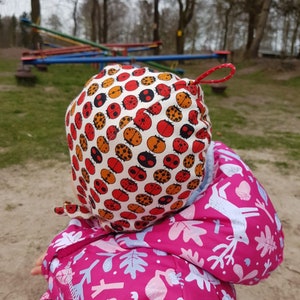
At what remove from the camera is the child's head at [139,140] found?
76 cm

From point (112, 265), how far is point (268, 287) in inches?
36.0

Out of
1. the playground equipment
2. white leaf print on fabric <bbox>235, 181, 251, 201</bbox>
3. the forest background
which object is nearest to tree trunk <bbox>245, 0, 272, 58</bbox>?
the forest background

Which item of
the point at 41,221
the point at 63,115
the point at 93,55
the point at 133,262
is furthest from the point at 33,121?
the point at 93,55

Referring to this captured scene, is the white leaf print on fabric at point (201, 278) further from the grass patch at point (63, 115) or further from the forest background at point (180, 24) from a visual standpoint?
the forest background at point (180, 24)

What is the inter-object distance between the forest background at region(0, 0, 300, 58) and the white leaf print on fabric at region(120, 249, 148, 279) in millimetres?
10524

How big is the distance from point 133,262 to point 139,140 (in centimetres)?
28

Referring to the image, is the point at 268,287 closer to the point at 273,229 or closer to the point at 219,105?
the point at 273,229

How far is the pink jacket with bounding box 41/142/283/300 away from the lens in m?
0.82

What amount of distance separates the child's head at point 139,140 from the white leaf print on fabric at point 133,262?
8 cm

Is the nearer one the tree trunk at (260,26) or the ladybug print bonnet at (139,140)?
the ladybug print bonnet at (139,140)

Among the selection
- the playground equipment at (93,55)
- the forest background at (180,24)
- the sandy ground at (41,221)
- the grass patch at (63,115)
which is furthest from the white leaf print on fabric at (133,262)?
the forest background at (180,24)

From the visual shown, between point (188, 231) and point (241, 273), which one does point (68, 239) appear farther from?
point (241, 273)

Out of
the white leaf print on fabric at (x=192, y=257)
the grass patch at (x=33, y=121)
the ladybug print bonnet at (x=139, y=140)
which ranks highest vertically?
the ladybug print bonnet at (x=139, y=140)

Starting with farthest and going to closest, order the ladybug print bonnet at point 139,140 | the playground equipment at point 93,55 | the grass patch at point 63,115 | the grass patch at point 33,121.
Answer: the playground equipment at point 93,55 < the grass patch at point 63,115 < the grass patch at point 33,121 < the ladybug print bonnet at point 139,140
